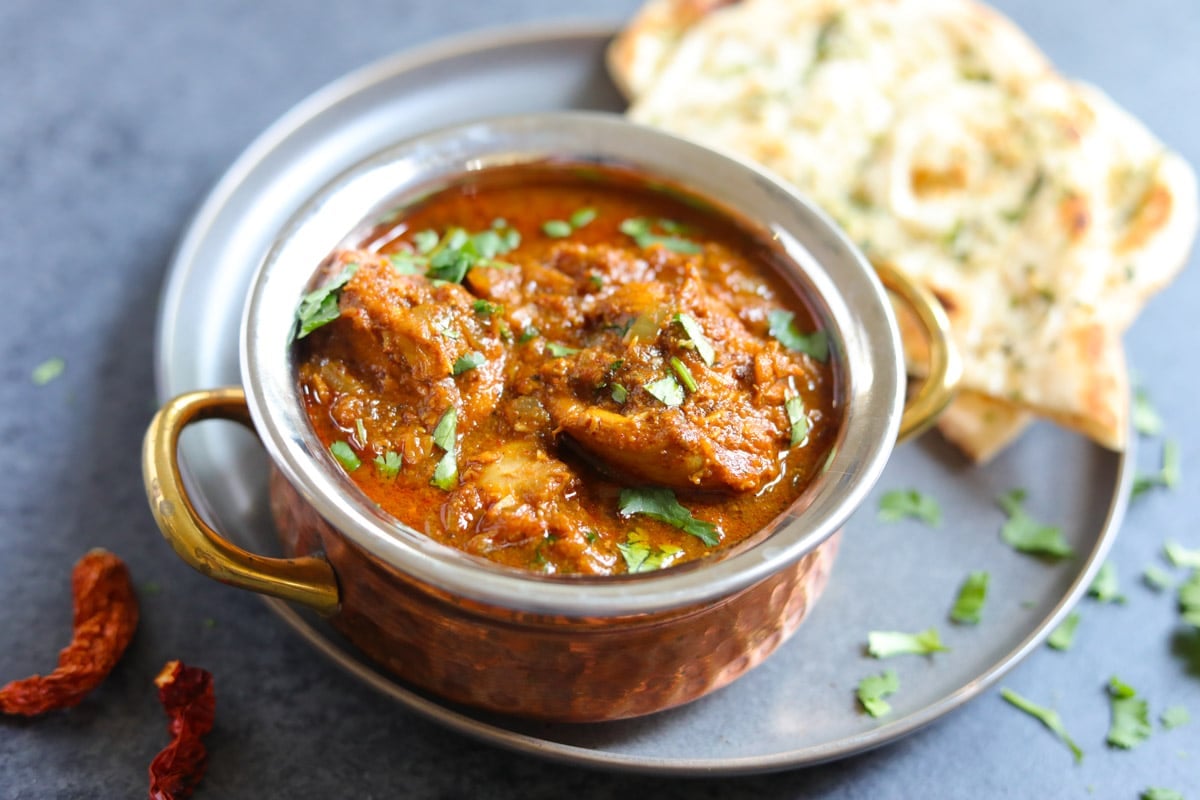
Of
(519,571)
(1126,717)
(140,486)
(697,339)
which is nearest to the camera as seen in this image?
(519,571)

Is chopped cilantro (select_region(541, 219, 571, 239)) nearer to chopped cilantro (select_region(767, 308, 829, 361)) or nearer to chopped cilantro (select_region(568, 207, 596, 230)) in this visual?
chopped cilantro (select_region(568, 207, 596, 230))

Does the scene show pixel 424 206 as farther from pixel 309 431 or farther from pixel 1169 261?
pixel 1169 261

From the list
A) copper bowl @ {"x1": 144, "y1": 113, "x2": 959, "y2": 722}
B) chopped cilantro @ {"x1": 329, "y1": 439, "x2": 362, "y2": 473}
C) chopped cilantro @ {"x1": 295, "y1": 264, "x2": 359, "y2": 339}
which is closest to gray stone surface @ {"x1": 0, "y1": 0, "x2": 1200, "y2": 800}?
copper bowl @ {"x1": 144, "y1": 113, "x2": 959, "y2": 722}

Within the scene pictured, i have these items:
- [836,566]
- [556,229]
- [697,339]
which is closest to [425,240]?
[556,229]

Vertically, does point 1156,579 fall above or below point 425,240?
above

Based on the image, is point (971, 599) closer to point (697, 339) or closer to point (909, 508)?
point (909, 508)

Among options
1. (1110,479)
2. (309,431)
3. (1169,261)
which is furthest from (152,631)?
(1169,261)
